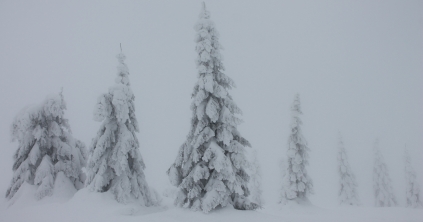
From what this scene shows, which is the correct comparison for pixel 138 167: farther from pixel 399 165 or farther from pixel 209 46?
pixel 399 165

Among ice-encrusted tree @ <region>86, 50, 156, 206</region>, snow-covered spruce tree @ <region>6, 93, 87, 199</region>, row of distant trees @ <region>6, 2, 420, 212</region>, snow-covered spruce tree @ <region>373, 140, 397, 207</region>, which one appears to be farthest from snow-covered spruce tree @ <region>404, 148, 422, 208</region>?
snow-covered spruce tree @ <region>6, 93, 87, 199</region>

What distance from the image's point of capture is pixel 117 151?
1719 centimetres

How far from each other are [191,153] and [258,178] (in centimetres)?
3652

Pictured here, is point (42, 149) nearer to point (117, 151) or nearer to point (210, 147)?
point (117, 151)

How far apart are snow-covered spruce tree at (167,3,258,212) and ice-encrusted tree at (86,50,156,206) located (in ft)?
9.91

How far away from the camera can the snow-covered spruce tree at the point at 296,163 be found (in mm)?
31766

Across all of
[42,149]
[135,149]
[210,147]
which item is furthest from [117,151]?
[42,149]

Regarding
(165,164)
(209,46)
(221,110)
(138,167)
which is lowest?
(165,164)

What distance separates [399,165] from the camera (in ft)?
490

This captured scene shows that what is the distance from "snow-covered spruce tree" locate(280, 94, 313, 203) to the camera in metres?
31.8

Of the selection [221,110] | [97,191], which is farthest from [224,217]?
[97,191]

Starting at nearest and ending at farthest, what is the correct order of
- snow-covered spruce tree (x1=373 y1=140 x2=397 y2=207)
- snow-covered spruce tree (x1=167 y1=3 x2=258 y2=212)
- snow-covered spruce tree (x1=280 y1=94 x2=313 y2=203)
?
snow-covered spruce tree (x1=167 y1=3 x2=258 y2=212) → snow-covered spruce tree (x1=280 y1=94 x2=313 y2=203) → snow-covered spruce tree (x1=373 y1=140 x2=397 y2=207)

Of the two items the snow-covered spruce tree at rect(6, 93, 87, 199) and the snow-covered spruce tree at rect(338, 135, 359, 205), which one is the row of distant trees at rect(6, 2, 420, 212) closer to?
the snow-covered spruce tree at rect(6, 93, 87, 199)

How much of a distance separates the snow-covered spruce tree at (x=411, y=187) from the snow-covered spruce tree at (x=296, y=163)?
29.6 m
